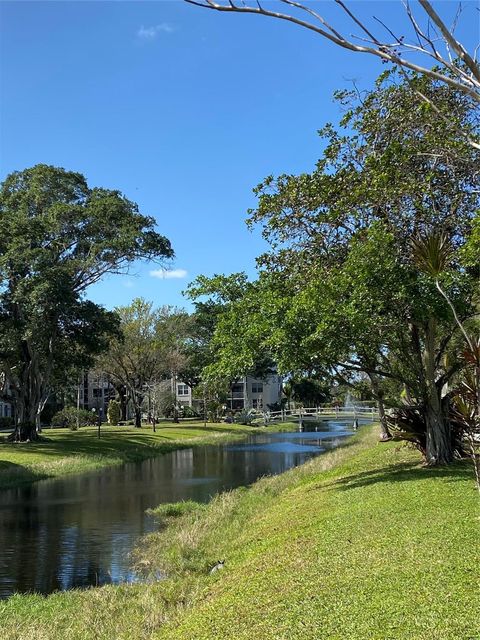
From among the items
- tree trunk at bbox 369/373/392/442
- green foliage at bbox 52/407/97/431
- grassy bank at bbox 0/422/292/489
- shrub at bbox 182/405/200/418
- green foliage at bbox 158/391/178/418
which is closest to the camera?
tree trunk at bbox 369/373/392/442

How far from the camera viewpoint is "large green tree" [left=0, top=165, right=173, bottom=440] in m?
35.1

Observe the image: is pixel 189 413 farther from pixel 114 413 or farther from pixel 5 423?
pixel 5 423

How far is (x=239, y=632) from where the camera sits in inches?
254

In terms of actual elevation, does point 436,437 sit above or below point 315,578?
above

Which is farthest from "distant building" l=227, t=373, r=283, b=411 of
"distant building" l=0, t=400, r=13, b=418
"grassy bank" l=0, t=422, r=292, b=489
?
"grassy bank" l=0, t=422, r=292, b=489

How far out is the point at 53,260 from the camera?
36750 millimetres

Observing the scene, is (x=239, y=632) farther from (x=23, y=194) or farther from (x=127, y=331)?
(x=127, y=331)

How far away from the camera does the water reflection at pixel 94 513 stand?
42.7 ft

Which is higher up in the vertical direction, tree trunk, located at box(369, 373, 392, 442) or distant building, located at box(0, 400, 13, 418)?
tree trunk, located at box(369, 373, 392, 442)

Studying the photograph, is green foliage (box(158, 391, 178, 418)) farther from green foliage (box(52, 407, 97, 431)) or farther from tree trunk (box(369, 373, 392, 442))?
tree trunk (box(369, 373, 392, 442))

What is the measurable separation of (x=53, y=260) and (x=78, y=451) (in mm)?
11045

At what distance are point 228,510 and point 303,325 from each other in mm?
6472

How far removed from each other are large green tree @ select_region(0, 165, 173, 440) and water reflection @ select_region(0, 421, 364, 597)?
9274 millimetres

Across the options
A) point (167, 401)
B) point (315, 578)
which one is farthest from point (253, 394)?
point (315, 578)
